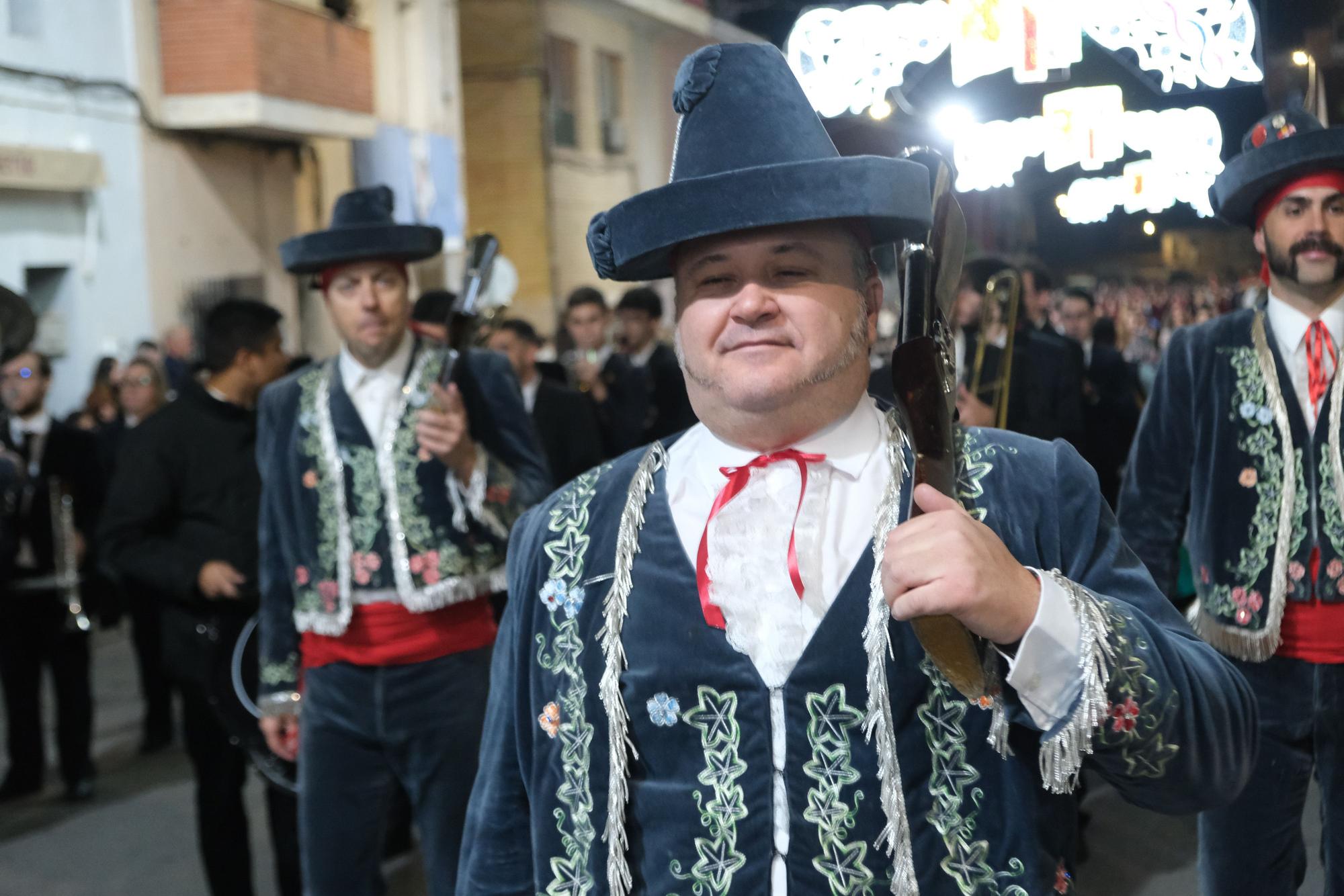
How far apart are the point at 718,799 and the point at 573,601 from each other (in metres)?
0.34

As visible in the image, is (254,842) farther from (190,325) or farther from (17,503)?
(190,325)

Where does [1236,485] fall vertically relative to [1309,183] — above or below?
below

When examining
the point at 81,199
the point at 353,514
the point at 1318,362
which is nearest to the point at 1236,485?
the point at 1318,362

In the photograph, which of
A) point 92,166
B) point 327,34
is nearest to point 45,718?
point 92,166

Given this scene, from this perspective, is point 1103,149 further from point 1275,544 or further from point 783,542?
point 783,542

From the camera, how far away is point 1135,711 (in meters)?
1.66

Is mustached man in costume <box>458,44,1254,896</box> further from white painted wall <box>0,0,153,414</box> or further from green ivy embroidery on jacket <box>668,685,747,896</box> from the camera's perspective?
white painted wall <box>0,0,153,414</box>

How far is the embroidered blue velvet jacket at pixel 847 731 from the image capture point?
1737mm

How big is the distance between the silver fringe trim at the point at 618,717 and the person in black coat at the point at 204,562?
2.88m

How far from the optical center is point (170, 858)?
564 centimetres

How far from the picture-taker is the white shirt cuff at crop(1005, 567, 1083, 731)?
1640 millimetres

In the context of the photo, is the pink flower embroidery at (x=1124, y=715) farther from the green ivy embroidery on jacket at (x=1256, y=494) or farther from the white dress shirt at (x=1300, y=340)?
the white dress shirt at (x=1300, y=340)

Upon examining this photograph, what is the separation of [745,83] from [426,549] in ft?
7.06

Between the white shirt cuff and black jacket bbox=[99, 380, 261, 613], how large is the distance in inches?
135
